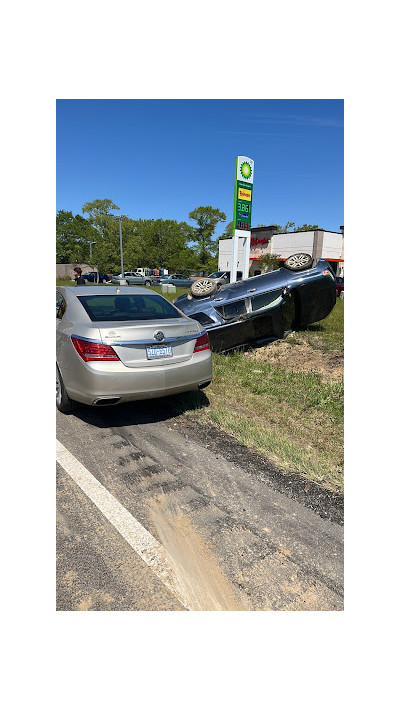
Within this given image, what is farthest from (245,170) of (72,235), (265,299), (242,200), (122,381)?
(72,235)

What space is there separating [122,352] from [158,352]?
364 mm

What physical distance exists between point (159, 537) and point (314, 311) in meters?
6.73

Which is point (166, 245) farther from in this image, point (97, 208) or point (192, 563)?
point (192, 563)

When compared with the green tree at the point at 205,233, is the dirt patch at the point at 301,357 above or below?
below

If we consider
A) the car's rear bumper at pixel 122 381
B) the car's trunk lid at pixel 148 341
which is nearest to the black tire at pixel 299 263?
the car's trunk lid at pixel 148 341

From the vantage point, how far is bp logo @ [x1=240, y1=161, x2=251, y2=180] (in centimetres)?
1222

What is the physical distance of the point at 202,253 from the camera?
60.0 m

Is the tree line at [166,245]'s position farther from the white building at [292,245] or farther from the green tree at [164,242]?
the white building at [292,245]

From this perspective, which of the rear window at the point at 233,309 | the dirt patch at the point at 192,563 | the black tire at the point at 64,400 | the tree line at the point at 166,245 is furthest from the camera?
the tree line at the point at 166,245

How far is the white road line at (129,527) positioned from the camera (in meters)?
2.20

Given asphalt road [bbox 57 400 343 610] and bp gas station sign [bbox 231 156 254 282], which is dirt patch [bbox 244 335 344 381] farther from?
bp gas station sign [bbox 231 156 254 282]

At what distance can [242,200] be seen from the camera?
485 inches

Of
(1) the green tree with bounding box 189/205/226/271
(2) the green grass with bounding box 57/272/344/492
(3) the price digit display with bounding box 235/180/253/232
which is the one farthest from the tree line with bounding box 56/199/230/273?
(2) the green grass with bounding box 57/272/344/492

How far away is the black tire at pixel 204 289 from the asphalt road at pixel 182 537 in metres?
4.44
